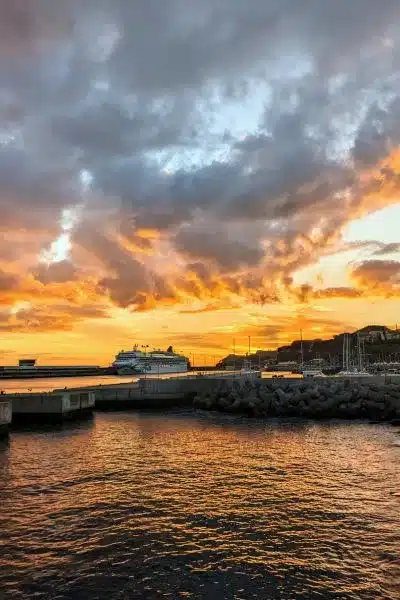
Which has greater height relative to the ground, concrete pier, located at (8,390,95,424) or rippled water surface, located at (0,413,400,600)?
concrete pier, located at (8,390,95,424)

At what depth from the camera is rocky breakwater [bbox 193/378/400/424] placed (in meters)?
50.4

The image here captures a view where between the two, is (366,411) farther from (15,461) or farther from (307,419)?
A: (15,461)

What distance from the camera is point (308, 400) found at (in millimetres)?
53812

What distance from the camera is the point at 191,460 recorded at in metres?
29.6

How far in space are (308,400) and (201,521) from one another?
36864mm

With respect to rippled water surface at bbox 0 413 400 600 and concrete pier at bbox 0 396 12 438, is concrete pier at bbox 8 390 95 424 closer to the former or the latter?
concrete pier at bbox 0 396 12 438

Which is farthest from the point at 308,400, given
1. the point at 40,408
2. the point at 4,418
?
the point at 4,418

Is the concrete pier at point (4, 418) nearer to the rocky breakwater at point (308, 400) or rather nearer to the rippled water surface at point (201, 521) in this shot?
the rippled water surface at point (201, 521)

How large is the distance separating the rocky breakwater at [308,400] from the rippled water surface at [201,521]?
15.9 metres

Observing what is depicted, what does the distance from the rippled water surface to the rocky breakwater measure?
52.3ft

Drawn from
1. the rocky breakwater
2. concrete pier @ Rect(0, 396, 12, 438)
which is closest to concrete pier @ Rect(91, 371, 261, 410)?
the rocky breakwater

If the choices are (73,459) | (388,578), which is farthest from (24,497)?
(388,578)

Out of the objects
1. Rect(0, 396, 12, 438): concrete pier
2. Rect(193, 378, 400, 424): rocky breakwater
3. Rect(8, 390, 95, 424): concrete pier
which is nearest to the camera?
Rect(0, 396, 12, 438): concrete pier

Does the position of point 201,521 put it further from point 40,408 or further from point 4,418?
point 40,408
